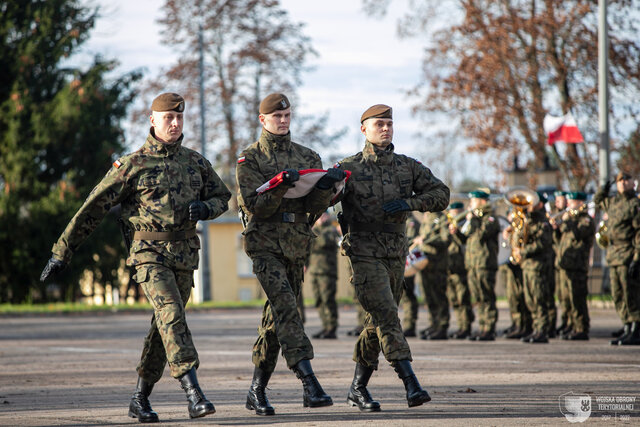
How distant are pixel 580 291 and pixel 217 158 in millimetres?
25555

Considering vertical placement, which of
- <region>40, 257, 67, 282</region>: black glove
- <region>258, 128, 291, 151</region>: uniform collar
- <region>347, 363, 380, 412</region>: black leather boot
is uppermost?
<region>258, 128, 291, 151</region>: uniform collar

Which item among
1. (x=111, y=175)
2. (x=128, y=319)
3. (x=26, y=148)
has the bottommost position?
(x=128, y=319)

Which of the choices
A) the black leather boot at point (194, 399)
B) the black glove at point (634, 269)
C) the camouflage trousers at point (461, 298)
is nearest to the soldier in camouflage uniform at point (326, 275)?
the camouflage trousers at point (461, 298)

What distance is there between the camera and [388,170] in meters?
8.20

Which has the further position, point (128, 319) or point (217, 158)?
point (217, 158)

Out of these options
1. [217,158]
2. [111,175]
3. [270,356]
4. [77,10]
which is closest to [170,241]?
[111,175]

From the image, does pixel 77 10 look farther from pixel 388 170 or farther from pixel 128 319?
pixel 388 170

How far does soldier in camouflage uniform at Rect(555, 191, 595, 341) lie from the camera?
15141 millimetres

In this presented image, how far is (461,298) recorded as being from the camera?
1614 centimetres

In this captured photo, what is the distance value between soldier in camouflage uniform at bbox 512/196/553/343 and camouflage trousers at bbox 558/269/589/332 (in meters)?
0.31

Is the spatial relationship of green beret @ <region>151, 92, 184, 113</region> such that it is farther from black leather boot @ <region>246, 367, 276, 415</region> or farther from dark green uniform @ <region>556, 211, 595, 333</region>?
dark green uniform @ <region>556, 211, 595, 333</region>

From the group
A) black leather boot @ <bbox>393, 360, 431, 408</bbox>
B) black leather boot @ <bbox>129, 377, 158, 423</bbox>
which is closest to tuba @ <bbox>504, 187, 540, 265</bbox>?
black leather boot @ <bbox>393, 360, 431, 408</bbox>

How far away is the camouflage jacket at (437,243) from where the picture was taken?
1596 centimetres

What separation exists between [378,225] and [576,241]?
7866 mm
